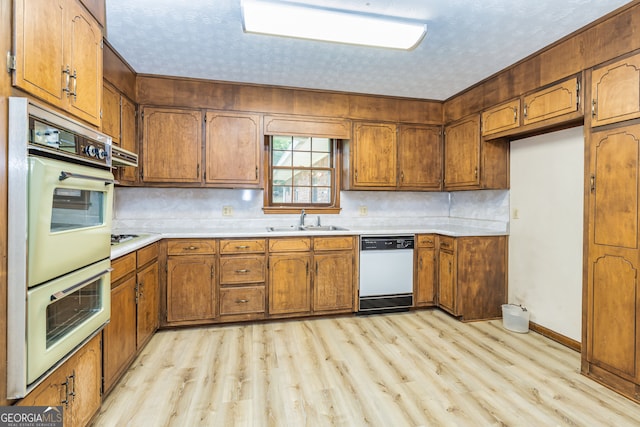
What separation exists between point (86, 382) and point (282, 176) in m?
2.73

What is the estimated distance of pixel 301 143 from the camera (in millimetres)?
3982

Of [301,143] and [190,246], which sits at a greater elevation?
[301,143]

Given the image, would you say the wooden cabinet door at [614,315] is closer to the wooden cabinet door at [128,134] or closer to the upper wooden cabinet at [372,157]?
the upper wooden cabinet at [372,157]

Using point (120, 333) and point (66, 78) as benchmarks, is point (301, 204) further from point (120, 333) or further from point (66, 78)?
point (66, 78)

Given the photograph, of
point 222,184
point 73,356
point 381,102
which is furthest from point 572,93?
point 73,356

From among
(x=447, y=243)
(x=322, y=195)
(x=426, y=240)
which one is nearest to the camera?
(x=447, y=243)

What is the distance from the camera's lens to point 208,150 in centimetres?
338

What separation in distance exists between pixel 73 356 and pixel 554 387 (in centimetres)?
285

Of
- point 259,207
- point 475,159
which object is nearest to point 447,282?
point 475,159

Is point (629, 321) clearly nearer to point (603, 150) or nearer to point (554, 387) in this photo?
point (554, 387)

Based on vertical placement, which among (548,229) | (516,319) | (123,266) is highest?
(548,229)

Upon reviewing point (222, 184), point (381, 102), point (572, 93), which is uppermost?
point (381, 102)

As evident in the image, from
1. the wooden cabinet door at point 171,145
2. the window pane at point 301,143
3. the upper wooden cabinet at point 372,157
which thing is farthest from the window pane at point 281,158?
the wooden cabinet door at point 171,145

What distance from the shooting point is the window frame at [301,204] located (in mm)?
3809
